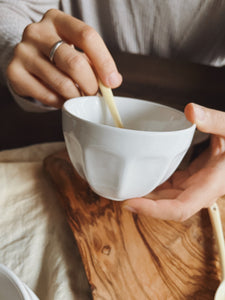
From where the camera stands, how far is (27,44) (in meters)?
0.38

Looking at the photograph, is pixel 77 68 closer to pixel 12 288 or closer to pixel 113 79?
pixel 113 79

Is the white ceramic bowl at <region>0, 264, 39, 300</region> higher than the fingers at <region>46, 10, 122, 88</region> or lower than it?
lower

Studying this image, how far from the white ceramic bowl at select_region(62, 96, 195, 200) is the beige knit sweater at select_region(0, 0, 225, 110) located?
28 cm

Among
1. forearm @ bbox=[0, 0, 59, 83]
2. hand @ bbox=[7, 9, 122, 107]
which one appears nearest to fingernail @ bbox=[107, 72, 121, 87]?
hand @ bbox=[7, 9, 122, 107]

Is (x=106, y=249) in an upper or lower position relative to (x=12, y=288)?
lower

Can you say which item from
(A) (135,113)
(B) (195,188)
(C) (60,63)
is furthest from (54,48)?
(B) (195,188)

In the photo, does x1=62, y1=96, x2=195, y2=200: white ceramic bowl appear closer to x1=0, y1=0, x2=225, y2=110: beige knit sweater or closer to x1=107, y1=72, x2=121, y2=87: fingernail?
x1=107, y1=72, x2=121, y2=87: fingernail

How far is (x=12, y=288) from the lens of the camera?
0.16 m

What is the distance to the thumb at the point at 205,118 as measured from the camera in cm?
27

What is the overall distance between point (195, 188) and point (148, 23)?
0.40 m

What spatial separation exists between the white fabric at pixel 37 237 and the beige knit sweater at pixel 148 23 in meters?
0.23

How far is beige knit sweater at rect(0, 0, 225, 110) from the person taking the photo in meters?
0.52

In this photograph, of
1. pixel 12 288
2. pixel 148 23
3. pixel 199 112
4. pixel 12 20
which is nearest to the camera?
pixel 12 288

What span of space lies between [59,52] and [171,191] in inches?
8.5
